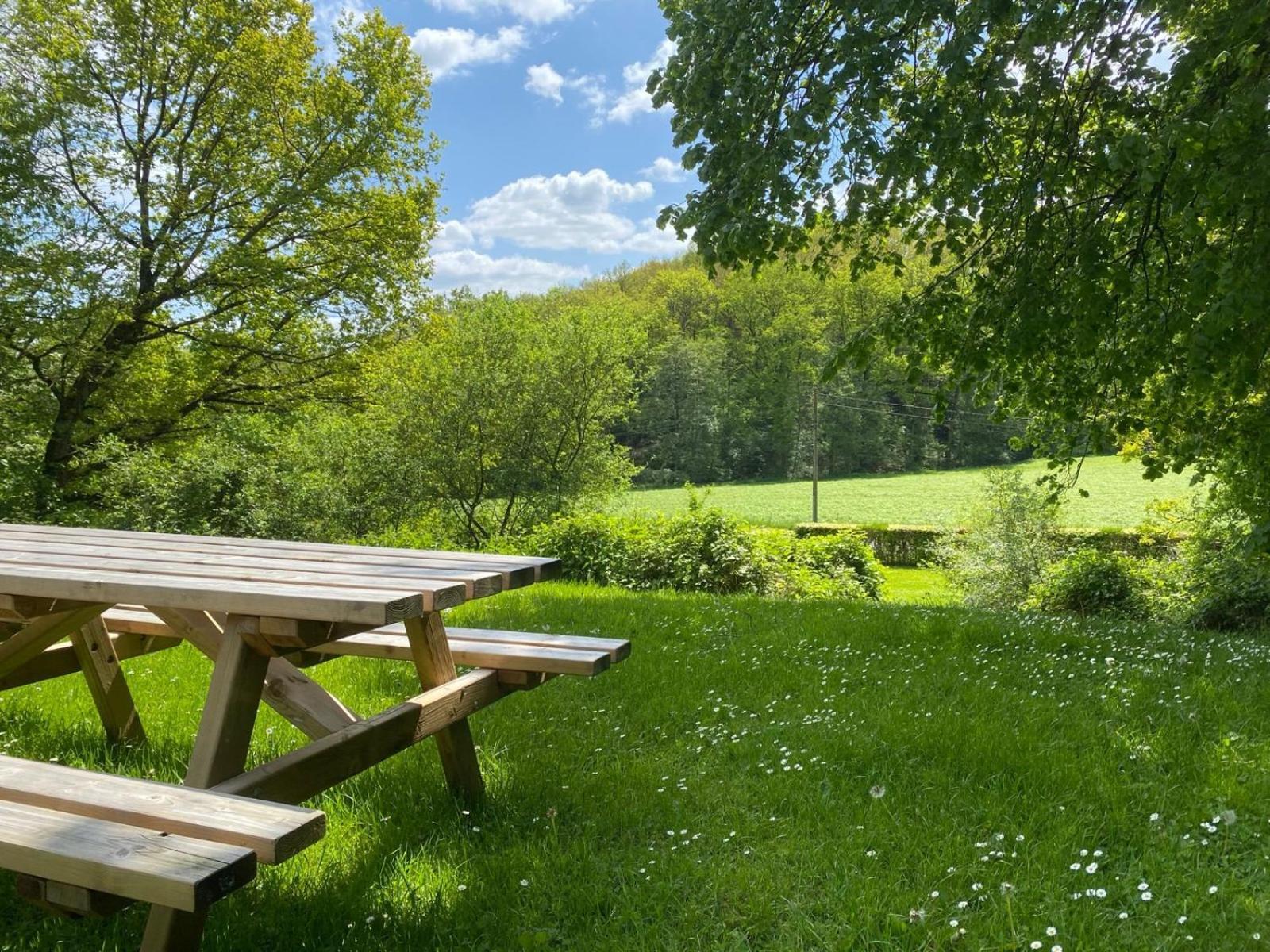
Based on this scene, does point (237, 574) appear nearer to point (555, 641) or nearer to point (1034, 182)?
point (555, 641)

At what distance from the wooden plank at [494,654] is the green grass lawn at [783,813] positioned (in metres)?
0.52

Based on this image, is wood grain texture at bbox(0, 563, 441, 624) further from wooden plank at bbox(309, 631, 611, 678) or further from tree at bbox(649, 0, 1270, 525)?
tree at bbox(649, 0, 1270, 525)

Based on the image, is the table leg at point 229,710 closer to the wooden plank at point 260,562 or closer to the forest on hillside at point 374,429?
the wooden plank at point 260,562

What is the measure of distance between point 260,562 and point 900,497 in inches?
1703

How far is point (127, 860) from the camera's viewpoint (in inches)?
56.9

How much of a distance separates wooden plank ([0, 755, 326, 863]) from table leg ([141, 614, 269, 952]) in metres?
0.22

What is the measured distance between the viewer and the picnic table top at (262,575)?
2.01 meters

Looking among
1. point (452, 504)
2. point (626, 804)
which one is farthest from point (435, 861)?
point (452, 504)

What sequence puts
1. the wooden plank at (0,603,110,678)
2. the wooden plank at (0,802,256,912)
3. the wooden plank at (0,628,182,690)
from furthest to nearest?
1. the wooden plank at (0,628,182,690)
2. the wooden plank at (0,603,110,678)
3. the wooden plank at (0,802,256,912)

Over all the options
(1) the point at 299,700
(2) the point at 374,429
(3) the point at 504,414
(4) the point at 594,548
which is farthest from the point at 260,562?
(3) the point at 504,414

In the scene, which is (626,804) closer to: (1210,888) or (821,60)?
(1210,888)

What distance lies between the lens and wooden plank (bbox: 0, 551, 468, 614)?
220 centimetres

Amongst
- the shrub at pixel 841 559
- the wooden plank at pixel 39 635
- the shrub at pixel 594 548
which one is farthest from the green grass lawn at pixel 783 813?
the shrub at pixel 841 559

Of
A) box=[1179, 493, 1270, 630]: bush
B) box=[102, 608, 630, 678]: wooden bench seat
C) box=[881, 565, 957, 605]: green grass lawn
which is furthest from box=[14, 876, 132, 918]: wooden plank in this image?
box=[881, 565, 957, 605]: green grass lawn
